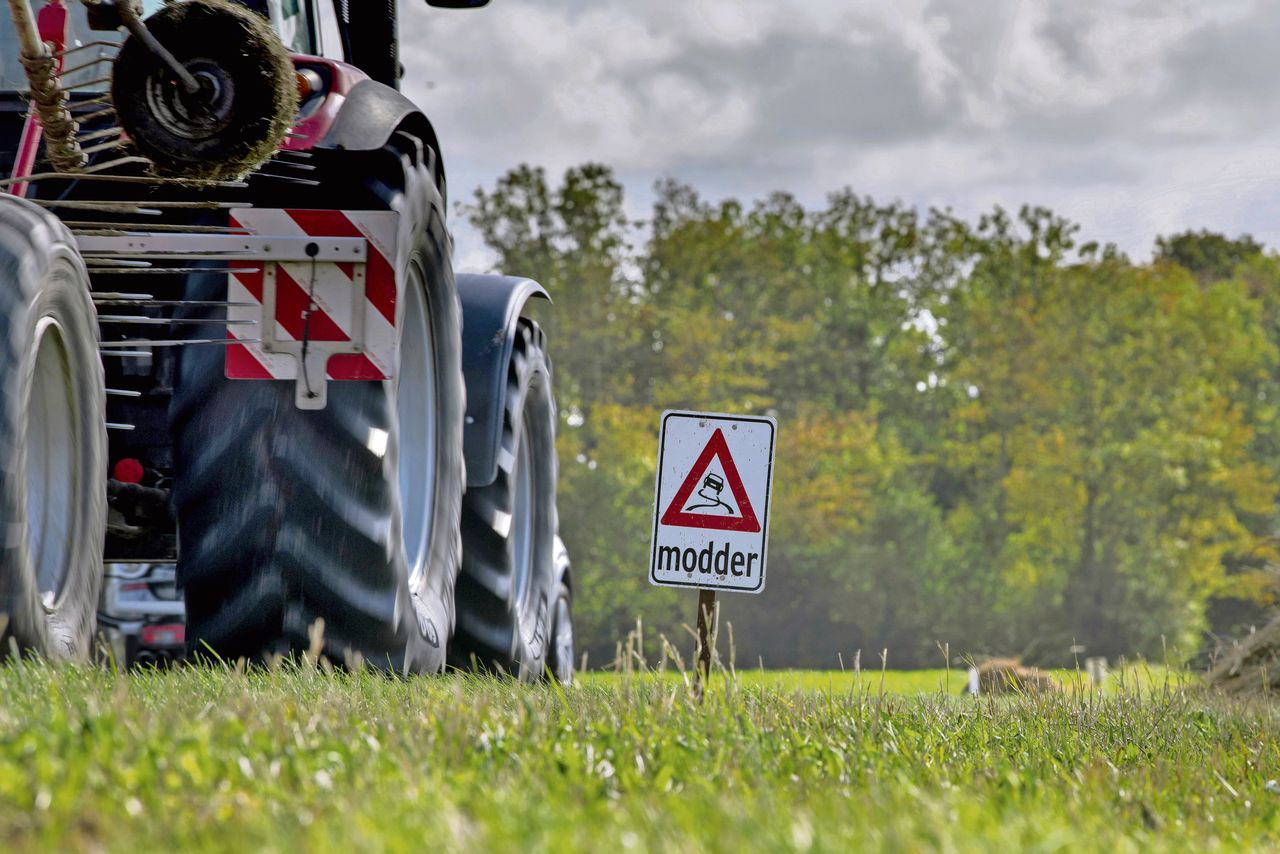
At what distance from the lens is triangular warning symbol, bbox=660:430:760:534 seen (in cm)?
747

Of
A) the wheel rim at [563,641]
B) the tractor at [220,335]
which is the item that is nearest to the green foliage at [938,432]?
the wheel rim at [563,641]

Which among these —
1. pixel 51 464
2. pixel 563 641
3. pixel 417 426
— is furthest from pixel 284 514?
pixel 563 641

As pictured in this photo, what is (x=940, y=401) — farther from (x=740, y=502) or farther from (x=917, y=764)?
(x=917, y=764)

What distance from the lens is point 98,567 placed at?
4.62 metres

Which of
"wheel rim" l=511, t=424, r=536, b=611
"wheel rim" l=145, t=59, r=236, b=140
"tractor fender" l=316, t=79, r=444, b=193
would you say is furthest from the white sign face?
"wheel rim" l=145, t=59, r=236, b=140

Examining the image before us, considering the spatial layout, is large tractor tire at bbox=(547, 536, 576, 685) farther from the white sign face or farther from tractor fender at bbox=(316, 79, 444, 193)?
tractor fender at bbox=(316, 79, 444, 193)

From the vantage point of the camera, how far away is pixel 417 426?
249 inches

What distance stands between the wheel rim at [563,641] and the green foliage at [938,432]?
82.5 feet

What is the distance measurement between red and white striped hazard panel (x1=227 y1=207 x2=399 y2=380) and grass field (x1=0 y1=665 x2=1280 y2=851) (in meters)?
0.93

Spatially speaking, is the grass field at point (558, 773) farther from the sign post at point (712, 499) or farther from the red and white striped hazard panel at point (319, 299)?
the sign post at point (712, 499)

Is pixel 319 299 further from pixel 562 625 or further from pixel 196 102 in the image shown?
pixel 562 625

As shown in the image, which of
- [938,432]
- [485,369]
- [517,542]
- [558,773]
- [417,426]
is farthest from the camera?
[938,432]

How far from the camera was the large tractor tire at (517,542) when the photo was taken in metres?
7.20

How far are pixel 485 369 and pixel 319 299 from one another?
6.75ft
